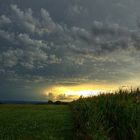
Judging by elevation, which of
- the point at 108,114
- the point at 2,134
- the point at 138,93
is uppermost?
the point at 138,93

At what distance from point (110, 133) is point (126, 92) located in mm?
4124

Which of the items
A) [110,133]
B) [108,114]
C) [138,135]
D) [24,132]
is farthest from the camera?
[24,132]

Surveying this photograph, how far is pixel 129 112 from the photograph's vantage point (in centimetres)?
985

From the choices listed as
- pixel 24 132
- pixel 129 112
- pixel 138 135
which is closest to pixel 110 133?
pixel 129 112

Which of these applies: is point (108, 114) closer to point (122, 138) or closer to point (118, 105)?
point (118, 105)

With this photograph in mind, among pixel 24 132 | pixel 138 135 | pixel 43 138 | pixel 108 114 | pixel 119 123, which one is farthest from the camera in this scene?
pixel 24 132

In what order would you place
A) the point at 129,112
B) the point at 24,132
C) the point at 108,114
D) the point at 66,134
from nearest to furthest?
the point at 129,112
the point at 108,114
the point at 66,134
the point at 24,132

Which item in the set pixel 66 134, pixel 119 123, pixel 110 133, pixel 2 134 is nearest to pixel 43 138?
pixel 66 134

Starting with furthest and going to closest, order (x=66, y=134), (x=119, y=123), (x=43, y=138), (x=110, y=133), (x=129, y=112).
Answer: (x=66, y=134), (x=43, y=138), (x=110, y=133), (x=119, y=123), (x=129, y=112)

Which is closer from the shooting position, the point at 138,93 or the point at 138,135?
the point at 138,135

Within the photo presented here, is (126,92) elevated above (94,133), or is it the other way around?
(126,92)

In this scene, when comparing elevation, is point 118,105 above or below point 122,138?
above

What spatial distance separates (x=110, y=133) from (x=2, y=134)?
7.09 metres

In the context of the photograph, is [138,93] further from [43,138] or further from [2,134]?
[2,134]
